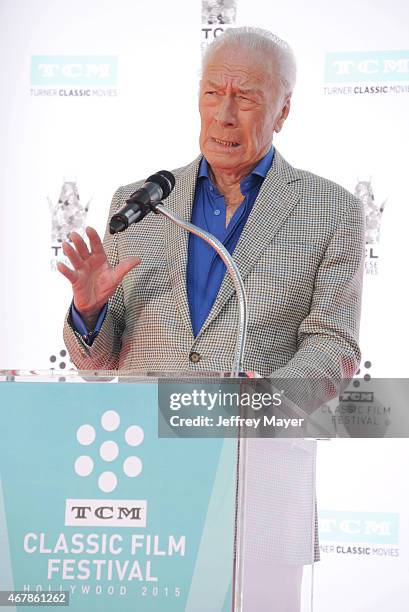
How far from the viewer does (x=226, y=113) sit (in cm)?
241

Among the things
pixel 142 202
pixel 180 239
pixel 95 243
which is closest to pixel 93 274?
pixel 95 243

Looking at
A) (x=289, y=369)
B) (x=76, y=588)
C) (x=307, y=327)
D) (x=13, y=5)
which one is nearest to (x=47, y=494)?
(x=76, y=588)

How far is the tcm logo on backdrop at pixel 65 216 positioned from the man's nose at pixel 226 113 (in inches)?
62.4

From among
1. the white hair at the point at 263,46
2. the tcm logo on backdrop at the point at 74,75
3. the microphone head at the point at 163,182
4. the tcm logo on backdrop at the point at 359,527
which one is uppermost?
the tcm logo on backdrop at the point at 74,75

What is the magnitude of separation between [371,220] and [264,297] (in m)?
1.61

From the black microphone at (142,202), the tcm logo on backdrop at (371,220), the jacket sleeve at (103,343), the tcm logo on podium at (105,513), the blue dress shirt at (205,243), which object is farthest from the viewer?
the tcm logo on backdrop at (371,220)

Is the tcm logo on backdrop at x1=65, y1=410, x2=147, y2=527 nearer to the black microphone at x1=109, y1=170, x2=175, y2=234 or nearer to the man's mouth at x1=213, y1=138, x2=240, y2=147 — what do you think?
the black microphone at x1=109, y1=170, x2=175, y2=234

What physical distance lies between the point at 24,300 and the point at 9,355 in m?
0.23

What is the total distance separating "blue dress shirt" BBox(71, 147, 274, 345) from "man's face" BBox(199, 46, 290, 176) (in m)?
0.07

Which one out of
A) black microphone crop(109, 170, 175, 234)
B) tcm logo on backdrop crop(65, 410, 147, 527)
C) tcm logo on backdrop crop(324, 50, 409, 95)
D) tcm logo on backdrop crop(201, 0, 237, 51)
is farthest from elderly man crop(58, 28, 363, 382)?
tcm logo on backdrop crop(201, 0, 237, 51)

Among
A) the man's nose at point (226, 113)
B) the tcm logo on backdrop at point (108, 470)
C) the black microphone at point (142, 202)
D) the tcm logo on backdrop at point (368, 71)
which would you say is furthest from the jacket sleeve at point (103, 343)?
the tcm logo on backdrop at point (368, 71)

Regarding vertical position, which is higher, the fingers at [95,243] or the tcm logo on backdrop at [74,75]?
the tcm logo on backdrop at [74,75]

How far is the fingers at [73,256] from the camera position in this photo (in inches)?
76.6

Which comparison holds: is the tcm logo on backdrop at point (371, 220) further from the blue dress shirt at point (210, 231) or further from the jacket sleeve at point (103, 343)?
the jacket sleeve at point (103, 343)
